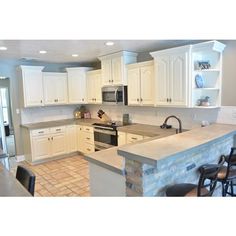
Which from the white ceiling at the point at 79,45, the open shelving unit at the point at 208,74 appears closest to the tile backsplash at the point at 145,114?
the open shelving unit at the point at 208,74

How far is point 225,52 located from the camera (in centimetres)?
326

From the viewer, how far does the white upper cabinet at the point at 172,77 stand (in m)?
3.34

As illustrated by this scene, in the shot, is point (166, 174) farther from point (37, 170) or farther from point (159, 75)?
point (37, 170)

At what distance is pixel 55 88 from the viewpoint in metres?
5.41

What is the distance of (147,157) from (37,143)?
12.3 ft

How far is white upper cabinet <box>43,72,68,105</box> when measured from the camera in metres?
5.26

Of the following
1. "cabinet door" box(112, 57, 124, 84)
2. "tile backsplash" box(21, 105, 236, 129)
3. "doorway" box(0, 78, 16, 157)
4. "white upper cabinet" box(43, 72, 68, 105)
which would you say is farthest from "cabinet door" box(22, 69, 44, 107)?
"cabinet door" box(112, 57, 124, 84)

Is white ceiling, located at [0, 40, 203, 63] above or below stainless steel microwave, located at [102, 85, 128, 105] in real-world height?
above

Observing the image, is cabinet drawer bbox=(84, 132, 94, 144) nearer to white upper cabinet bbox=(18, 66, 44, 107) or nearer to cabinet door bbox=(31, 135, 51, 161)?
cabinet door bbox=(31, 135, 51, 161)

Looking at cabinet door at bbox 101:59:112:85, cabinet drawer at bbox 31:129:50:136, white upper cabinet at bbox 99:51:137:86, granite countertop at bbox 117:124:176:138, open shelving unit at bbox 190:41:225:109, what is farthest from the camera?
cabinet drawer at bbox 31:129:50:136

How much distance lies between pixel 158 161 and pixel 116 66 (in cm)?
310

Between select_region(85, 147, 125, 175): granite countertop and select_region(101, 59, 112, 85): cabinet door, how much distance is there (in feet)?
8.11

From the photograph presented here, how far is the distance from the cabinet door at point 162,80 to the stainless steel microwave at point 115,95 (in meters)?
0.88

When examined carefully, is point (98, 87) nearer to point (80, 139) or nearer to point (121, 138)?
point (80, 139)
